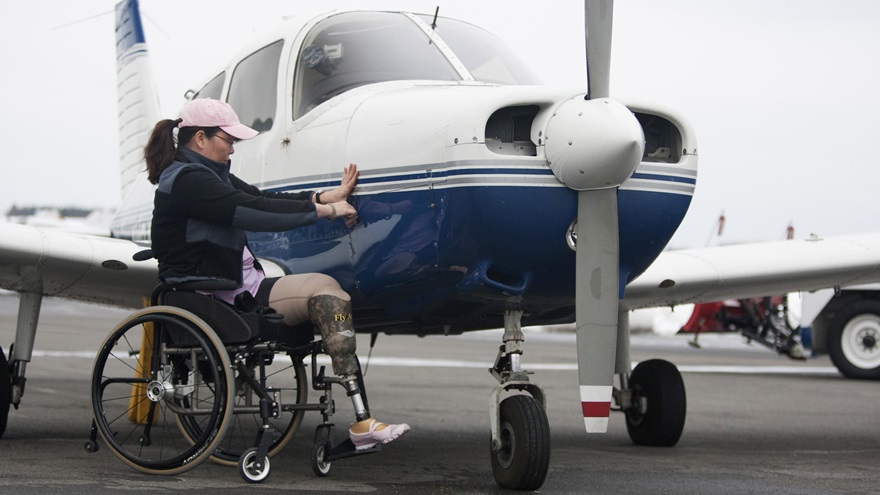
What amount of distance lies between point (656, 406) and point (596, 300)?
2715 mm

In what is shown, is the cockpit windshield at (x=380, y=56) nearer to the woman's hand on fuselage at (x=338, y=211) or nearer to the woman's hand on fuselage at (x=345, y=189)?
the woman's hand on fuselage at (x=345, y=189)

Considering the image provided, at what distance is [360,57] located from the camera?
6.43 meters

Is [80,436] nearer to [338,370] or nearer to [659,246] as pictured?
[338,370]

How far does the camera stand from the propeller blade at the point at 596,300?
208 inches

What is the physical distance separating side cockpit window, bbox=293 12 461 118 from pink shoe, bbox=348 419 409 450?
1.84 metres

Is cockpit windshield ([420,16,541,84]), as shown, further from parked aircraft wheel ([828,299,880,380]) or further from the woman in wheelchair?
parked aircraft wheel ([828,299,880,380])

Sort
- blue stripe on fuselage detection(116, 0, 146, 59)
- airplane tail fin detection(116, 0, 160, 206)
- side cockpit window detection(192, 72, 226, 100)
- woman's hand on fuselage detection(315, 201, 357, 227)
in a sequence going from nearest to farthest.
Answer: woman's hand on fuselage detection(315, 201, 357, 227) → side cockpit window detection(192, 72, 226, 100) → airplane tail fin detection(116, 0, 160, 206) → blue stripe on fuselage detection(116, 0, 146, 59)

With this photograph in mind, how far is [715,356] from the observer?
2080 cm

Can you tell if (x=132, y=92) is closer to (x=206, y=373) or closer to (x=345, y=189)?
(x=345, y=189)

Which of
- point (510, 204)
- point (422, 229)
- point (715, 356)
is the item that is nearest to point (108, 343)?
point (422, 229)

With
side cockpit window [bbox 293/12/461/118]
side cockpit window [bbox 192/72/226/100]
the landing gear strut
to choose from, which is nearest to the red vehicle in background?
side cockpit window [bbox 192/72/226/100]

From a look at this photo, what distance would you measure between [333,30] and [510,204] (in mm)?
1990

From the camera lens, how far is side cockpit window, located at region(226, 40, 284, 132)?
690cm

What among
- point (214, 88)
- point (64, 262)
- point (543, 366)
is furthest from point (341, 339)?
point (543, 366)
